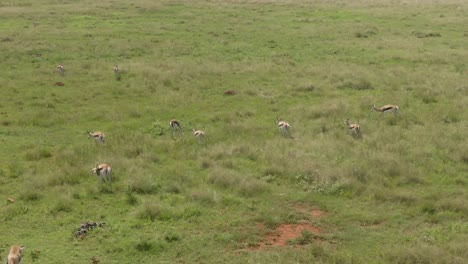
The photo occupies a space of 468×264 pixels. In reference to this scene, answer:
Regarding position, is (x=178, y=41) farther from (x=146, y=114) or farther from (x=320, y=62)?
(x=146, y=114)

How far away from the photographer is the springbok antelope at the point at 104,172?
48.1ft

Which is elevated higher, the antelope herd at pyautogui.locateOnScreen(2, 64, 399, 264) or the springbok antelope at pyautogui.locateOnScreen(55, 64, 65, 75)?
the springbok antelope at pyautogui.locateOnScreen(55, 64, 65, 75)

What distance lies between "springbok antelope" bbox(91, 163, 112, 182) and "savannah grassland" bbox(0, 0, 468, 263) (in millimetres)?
307

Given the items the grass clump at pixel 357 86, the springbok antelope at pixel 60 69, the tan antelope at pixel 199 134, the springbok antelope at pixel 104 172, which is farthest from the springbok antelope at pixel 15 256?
the springbok antelope at pixel 60 69

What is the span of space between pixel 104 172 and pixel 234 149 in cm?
467

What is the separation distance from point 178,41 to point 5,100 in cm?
1686

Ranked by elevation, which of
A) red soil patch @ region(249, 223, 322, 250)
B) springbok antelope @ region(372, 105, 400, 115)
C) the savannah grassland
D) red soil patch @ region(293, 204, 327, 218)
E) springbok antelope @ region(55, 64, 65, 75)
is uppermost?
springbok antelope @ region(55, 64, 65, 75)

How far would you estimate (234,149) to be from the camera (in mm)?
17500

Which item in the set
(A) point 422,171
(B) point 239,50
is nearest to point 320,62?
(B) point 239,50

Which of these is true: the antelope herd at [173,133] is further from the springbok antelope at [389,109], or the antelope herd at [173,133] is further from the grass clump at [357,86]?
the grass clump at [357,86]

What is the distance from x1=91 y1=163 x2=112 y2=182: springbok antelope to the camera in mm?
14672

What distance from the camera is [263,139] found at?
18.8 meters

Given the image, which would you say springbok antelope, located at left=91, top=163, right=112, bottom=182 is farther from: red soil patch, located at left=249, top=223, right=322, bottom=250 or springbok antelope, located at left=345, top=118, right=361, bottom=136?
springbok antelope, located at left=345, top=118, right=361, bottom=136

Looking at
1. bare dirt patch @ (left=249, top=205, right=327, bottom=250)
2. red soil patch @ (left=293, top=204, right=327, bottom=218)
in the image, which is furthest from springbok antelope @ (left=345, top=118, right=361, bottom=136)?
bare dirt patch @ (left=249, top=205, right=327, bottom=250)
